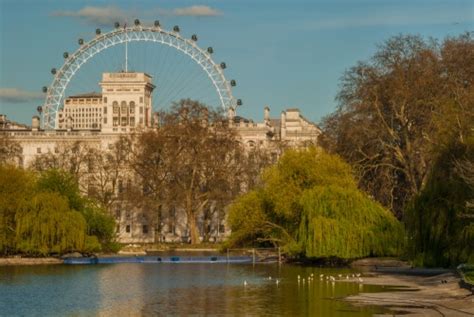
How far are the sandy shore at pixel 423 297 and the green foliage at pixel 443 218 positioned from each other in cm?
193

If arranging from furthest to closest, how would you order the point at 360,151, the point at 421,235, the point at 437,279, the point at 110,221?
the point at 110,221, the point at 360,151, the point at 421,235, the point at 437,279

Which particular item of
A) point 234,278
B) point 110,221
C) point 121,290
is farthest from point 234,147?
point 121,290

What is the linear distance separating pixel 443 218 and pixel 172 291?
13022mm

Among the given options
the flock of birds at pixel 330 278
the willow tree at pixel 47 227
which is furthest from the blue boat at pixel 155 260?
the flock of birds at pixel 330 278

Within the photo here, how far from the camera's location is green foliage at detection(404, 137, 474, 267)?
175 feet

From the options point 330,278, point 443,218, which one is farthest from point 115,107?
point 330,278

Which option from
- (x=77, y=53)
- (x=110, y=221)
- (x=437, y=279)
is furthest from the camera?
(x=77, y=53)

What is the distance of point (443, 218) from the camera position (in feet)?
180

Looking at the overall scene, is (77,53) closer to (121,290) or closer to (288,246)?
(288,246)

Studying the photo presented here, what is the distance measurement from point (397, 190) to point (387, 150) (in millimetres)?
2894

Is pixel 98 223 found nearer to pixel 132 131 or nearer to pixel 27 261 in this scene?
pixel 27 261

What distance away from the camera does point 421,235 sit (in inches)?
2221

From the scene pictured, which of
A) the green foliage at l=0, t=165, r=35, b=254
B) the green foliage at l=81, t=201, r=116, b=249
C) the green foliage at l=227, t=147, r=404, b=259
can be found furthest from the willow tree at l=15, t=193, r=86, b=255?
the green foliage at l=227, t=147, r=404, b=259

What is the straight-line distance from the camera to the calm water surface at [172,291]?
41.9 metres
